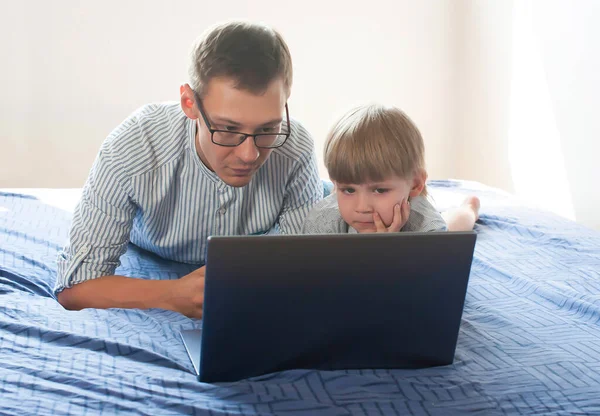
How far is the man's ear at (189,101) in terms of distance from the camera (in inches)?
58.2

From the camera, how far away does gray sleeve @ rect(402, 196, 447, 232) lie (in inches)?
65.9

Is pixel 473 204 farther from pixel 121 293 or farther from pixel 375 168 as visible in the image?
pixel 121 293

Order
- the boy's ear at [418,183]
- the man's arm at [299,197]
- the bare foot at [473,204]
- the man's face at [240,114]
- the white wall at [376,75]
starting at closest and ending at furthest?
the man's face at [240,114], the boy's ear at [418,183], the man's arm at [299,197], the bare foot at [473,204], the white wall at [376,75]

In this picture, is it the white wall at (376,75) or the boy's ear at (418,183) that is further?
the white wall at (376,75)

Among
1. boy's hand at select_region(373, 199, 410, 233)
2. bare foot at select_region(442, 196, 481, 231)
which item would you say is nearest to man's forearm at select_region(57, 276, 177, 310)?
boy's hand at select_region(373, 199, 410, 233)

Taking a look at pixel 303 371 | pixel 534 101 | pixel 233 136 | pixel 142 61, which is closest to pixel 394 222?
pixel 233 136

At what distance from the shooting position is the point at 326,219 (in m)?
1.70

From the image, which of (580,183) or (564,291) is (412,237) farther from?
(580,183)

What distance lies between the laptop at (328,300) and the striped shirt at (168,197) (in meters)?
0.46

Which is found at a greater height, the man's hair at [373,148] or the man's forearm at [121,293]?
the man's hair at [373,148]

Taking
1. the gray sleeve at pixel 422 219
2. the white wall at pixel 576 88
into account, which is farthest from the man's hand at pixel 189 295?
the white wall at pixel 576 88

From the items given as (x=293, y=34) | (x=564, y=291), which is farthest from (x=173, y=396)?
(x=293, y=34)

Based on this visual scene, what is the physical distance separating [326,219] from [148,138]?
1.47 ft

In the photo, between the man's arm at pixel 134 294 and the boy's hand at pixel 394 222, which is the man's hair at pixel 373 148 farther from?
the man's arm at pixel 134 294
